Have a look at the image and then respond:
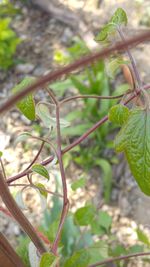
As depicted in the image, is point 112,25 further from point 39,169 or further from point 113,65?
point 39,169

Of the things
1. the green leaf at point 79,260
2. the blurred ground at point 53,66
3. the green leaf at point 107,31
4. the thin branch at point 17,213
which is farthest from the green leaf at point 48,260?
the blurred ground at point 53,66

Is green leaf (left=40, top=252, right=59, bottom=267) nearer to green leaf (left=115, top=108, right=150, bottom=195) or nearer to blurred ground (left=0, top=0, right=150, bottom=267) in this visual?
green leaf (left=115, top=108, right=150, bottom=195)

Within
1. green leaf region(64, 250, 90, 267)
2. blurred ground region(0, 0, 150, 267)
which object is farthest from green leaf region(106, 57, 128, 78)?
blurred ground region(0, 0, 150, 267)

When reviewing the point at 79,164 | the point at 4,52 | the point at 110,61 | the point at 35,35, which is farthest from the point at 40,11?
the point at 110,61

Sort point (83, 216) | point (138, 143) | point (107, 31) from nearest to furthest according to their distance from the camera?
1. point (138, 143)
2. point (107, 31)
3. point (83, 216)

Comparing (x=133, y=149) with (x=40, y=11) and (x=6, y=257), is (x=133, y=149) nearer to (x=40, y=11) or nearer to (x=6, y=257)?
(x=6, y=257)

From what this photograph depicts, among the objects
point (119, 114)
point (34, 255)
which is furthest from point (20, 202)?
point (119, 114)

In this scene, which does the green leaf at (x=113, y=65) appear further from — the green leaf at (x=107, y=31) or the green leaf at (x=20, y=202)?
the green leaf at (x=20, y=202)
